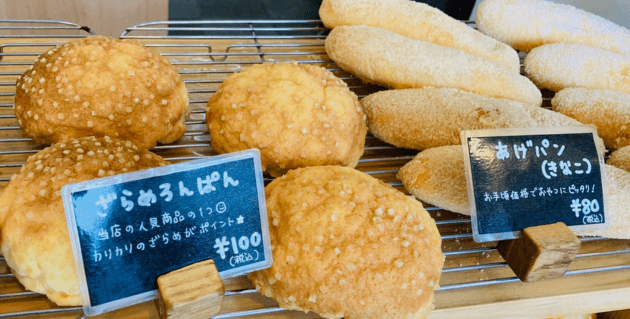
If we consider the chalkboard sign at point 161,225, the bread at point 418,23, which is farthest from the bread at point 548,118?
the chalkboard sign at point 161,225

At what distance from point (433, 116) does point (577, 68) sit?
0.80m

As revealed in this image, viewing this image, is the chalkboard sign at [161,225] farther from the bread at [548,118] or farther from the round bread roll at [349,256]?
the bread at [548,118]

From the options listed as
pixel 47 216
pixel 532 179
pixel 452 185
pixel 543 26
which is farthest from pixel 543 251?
pixel 543 26

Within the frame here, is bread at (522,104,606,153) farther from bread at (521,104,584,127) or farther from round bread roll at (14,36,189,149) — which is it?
round bread roll at (14,36,189,149)

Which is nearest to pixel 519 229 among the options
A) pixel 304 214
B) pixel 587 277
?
pixel 587 277

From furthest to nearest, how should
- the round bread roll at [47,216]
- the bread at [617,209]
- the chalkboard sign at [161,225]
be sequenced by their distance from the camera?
the bread at [617,209] < the round bread roll at [47,216] < the chalkboard sign at [161,225]

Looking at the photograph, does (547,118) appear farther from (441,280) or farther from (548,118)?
(441,280)

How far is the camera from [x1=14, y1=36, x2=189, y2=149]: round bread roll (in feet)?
4.62

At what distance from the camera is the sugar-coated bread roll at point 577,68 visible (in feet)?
6.54

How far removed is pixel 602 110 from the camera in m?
1.81

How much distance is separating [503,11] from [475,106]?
0.84 meters

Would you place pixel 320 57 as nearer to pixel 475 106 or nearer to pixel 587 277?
pixel 475 106

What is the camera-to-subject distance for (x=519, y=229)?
1.23 metres

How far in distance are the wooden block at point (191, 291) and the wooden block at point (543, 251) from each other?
30.2 inches
